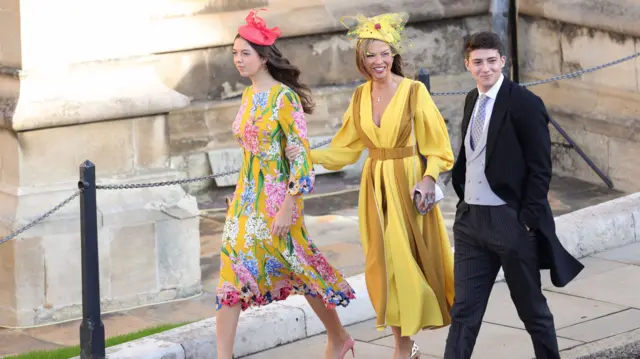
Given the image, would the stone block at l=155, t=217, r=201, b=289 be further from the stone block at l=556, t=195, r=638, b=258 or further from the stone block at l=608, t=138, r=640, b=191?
the stone block at l=608, t=138, r=640, b=191

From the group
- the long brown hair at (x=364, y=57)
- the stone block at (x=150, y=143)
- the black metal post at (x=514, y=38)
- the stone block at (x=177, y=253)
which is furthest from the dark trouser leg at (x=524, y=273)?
the black metal post at (x=514, y=38)

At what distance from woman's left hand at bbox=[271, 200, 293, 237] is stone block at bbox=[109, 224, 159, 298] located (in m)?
2.18

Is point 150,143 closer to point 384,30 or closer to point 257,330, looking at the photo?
point 257,330

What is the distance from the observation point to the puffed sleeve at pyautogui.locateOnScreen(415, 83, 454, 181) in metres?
6.87

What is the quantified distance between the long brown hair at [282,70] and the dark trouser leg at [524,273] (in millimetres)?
1154

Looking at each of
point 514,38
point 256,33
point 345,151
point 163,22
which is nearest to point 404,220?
point 345,151

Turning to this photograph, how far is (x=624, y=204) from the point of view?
9.89 m

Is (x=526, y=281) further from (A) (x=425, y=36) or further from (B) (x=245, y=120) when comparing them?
(A) (x=425, y=36)

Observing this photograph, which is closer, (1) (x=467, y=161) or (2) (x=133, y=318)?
(1) (x=467, y=161)

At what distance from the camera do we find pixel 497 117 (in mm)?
6344

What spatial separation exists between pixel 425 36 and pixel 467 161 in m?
6.42

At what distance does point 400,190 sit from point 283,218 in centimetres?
61

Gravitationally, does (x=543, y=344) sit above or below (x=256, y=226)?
below

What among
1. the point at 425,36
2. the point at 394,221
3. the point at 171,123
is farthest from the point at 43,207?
the point at 425,36
